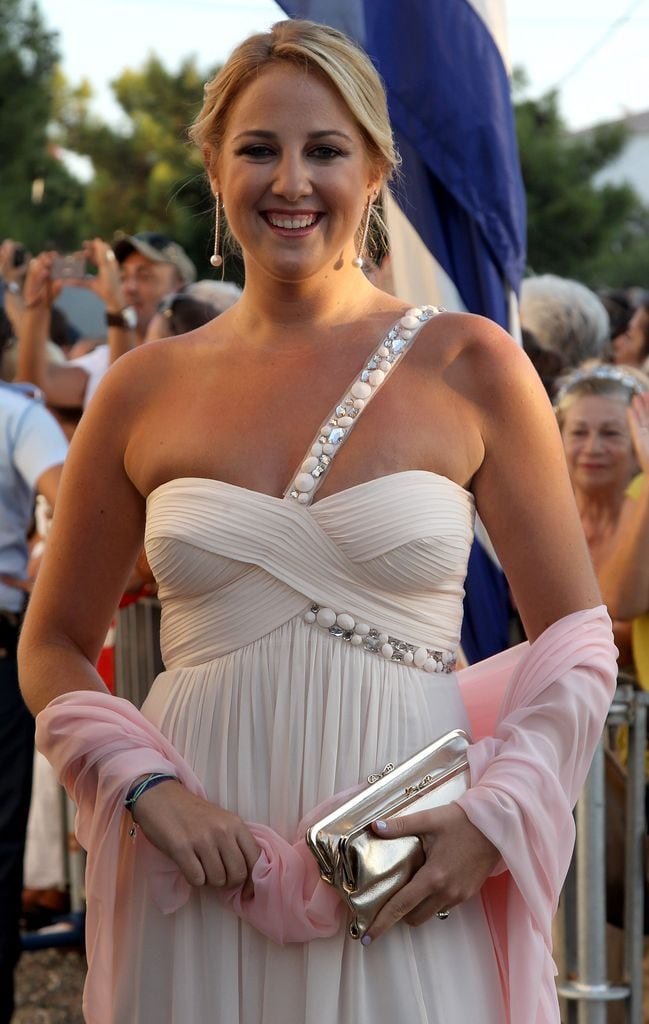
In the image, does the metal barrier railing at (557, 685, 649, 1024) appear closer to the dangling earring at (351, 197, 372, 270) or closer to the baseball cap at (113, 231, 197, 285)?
the dangling earring at (351, 197, 372, 270)

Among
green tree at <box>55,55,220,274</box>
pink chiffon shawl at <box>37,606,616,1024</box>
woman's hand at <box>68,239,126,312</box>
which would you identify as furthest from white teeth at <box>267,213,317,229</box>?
green tree at <box>55,55,220,274</box>

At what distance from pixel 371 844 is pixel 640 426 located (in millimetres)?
2522

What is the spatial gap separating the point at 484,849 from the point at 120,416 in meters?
0.94

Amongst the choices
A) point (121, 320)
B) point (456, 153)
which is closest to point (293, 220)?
point (456, 153)

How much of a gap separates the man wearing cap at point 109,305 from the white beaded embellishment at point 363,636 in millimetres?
3770

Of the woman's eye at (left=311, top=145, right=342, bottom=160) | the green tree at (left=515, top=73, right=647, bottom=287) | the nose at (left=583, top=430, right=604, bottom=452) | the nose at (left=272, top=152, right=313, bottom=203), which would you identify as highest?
the green tree at (left=515, top=73, right=647, bottom=287)

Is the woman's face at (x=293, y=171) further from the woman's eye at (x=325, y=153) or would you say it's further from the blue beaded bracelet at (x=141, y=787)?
the blue beaded bracelet at (x=141, y=787)

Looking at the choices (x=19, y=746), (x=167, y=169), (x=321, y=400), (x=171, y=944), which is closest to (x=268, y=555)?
(x=321, y=400)

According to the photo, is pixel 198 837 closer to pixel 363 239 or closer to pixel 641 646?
pixel 363 239

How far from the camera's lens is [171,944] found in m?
2.36

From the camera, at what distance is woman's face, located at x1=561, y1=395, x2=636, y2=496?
4.67m

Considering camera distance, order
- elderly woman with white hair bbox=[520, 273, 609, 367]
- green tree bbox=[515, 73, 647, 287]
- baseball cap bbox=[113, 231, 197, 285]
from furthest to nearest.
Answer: green tree bbox=[515, 73, 647, 287] < baseball cap bbox=[113, 231, 197, 285] < elderly woman with white hair bbox=[520, 273, 609, 367]

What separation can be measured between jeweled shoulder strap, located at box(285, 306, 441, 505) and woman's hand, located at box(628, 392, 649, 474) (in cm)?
198

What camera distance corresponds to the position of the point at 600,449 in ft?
15.3
